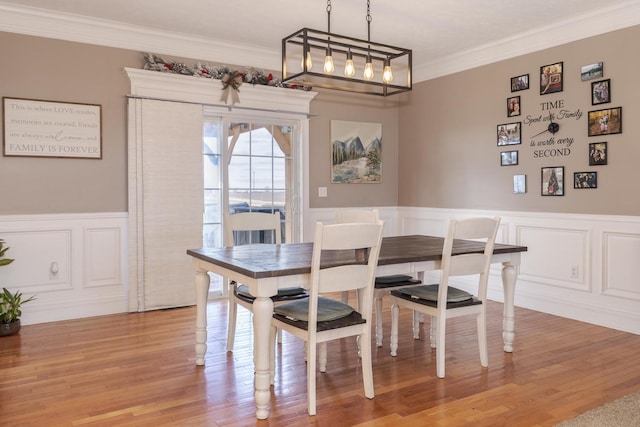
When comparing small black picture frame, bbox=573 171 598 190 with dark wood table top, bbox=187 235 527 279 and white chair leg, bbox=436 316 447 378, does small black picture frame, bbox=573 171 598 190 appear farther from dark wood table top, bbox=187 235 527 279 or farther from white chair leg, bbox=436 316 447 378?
white chair leg, bbox=436 316 447 378

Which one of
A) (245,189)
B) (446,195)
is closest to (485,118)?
(446,195)

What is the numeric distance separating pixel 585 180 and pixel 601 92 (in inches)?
29.1

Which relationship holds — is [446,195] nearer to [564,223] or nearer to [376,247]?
[564,223]

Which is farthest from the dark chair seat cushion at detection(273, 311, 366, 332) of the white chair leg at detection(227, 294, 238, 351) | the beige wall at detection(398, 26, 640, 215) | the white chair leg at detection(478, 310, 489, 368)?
the beige wall at detection(398, 26, 640, 215)

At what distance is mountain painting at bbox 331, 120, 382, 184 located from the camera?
19.2 ft

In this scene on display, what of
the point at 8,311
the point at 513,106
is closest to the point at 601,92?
the point at 513,106

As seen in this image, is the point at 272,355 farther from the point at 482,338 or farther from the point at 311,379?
the point at 482,338

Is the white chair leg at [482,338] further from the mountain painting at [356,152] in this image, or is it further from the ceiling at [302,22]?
the mountain painting at [356,152]

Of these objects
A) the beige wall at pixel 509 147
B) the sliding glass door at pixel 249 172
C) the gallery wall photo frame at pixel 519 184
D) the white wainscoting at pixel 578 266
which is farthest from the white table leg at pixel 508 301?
the sliding glass door at pixel 249 172

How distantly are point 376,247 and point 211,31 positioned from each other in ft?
10.0

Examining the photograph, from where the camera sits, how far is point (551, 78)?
454 centimetres

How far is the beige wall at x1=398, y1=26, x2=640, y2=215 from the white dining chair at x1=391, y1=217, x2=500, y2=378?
170cm

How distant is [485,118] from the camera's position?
517 centimetres

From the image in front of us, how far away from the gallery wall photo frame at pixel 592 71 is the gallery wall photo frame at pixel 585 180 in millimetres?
807
